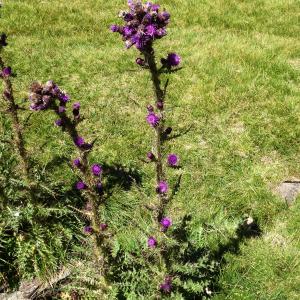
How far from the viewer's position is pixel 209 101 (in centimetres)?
795

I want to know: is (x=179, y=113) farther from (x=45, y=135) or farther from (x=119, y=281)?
(x=119, y=281)

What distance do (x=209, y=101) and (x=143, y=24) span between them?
4.77 metres

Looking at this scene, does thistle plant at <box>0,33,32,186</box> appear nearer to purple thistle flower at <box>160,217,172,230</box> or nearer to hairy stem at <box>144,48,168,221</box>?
hairy stem at <box>144,48,168,221</box>

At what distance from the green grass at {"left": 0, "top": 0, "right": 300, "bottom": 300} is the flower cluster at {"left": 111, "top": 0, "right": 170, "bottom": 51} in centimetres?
105

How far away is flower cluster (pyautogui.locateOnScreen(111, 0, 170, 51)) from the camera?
3.28m

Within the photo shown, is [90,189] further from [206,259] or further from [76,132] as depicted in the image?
[206,259]

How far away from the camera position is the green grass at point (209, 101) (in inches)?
231

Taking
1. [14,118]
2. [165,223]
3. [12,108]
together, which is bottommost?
[165,223]

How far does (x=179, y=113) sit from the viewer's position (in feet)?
25.6

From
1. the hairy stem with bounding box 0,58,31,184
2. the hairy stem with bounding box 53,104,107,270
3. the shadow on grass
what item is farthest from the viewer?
the shadow on grass

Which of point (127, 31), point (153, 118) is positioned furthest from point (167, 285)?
point (127, 31)

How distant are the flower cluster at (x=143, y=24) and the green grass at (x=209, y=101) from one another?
1.05 m

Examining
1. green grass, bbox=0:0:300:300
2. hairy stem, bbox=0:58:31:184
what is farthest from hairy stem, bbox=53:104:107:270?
green grass, bbox=0:0:300:300

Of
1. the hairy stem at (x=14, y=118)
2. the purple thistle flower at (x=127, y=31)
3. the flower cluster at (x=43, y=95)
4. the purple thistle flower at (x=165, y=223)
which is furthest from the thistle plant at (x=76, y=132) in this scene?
the hairy stem at (x=14, y=118)
